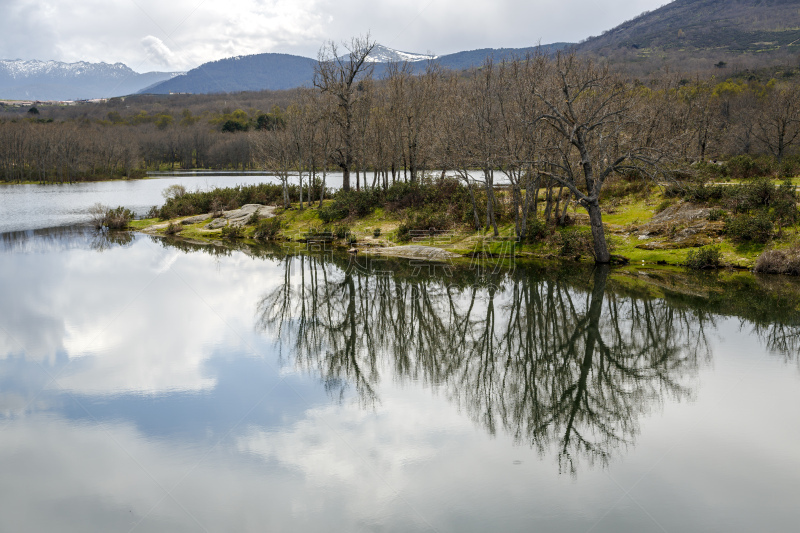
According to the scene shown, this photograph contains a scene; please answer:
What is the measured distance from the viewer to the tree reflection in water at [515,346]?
11141mm

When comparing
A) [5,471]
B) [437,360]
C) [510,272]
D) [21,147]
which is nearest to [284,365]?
[437,360]

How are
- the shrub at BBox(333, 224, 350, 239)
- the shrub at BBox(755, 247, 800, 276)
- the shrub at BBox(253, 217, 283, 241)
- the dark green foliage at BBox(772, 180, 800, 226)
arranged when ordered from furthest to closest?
the shrub at BBox(253, 217, 283, 241) < the shrub at BBox(333, 224, 350, 239) < the dark green foliage at BBox(772, 180, 800, 226) < the shrub at BBox(755, 247, 800, 276)

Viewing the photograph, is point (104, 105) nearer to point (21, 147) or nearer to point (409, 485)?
point (21, 147)

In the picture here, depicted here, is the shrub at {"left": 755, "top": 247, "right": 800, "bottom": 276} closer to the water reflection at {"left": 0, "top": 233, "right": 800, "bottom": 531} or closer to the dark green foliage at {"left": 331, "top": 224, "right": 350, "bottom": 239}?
the water reflection at {"left": 0, "top": 233, "right": 800, "bottom": 531}

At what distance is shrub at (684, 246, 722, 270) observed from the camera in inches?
898

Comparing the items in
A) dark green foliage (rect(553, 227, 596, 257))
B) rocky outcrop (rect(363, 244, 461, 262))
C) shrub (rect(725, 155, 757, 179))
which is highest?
shrub (rect(725, 155, 757, 179))

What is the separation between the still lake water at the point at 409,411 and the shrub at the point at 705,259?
1.59 metres

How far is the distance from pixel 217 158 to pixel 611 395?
113032 millimetres

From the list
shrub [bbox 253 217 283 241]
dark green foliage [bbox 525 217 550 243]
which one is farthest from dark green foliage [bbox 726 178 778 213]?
shrub [bbox 253 217 283 241]

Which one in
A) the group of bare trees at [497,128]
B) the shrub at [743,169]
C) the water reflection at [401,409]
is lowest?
the water reflection at [401,409]

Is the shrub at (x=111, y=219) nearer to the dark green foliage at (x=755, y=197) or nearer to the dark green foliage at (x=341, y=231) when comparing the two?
the dark green foliage at (x=341, y=231)

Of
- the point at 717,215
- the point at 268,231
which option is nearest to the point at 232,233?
the point at 268,231

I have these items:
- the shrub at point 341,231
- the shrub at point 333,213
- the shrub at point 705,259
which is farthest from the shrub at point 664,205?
the shrub at point 333,213

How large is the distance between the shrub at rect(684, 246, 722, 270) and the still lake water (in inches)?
62.4
